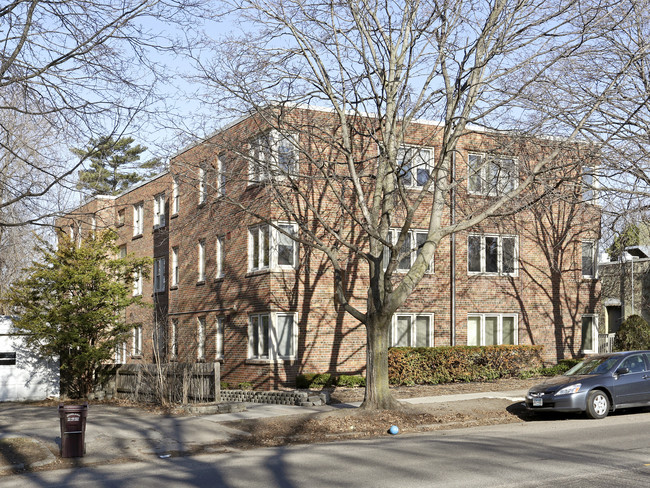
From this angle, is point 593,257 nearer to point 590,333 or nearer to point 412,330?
point 590,333

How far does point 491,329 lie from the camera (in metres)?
29.1

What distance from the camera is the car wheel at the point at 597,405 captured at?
55.3ft

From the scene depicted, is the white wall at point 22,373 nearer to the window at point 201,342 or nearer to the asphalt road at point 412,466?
the window at point 201,342

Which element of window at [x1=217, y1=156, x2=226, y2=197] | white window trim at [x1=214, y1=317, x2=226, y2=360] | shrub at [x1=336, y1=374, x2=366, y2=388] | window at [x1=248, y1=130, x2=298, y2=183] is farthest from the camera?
white window trim at [x1=214, y1=317, x2=226, y2=360]

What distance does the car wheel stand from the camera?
16.9 meters

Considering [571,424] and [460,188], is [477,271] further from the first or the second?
[571,424]

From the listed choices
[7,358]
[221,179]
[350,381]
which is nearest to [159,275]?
[221,179]

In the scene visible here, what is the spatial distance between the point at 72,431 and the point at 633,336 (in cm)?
2125

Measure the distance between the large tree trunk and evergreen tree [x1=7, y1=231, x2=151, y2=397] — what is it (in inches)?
447

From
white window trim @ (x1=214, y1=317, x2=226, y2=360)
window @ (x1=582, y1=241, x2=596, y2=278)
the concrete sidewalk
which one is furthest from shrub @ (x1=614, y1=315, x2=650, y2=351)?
white window trim @ (x1=214, y1=317, x2=226, y2=360)

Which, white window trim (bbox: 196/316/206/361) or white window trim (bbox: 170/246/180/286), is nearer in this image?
white window trim (bbox: 196/316/206/361)

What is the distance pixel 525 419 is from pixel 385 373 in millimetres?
3704

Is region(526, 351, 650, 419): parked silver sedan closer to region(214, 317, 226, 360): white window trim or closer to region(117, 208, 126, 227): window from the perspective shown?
region(214, 317, 226, 360): white window trim

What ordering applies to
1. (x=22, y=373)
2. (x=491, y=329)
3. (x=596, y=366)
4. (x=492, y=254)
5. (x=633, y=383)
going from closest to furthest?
(x=633, y=383), (x=596, y=366), (x=22, y=373), (x=491, y=329), (x=492, y=254)
